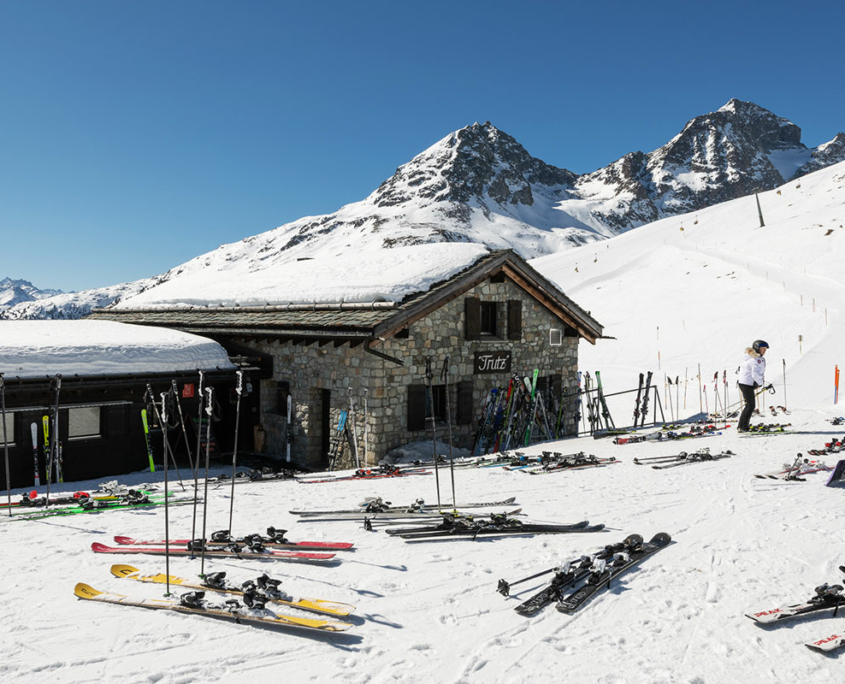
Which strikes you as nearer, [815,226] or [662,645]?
[662,645]

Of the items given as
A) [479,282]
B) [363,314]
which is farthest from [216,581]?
[479,282]

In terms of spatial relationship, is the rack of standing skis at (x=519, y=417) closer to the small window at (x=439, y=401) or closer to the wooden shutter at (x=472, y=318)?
the small window at (x=439, y=401)

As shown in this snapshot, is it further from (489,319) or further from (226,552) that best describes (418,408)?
(226,552)

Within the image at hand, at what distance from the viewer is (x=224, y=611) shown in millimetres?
5500

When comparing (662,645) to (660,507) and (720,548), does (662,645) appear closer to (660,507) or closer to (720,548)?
(720,548)

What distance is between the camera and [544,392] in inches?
719

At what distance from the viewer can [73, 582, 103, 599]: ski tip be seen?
5.95 m

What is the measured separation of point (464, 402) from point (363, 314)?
3.34 metres

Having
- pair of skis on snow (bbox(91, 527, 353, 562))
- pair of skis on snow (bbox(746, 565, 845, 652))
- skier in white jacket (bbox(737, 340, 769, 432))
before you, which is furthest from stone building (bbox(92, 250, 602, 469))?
pair of skis on snow (bbox(746, 565, 845, 652))

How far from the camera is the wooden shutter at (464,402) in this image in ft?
53.0

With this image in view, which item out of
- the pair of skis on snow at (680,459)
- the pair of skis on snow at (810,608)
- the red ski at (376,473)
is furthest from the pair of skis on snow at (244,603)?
the pair of skis on snow at (680,459)

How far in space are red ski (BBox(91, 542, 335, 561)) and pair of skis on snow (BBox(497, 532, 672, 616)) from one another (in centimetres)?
206

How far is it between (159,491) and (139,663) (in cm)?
707

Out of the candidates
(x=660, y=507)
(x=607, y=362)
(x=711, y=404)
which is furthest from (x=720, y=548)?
(x=607, y=362)
